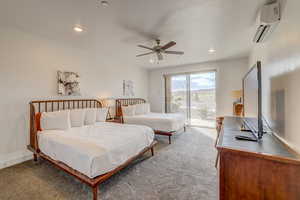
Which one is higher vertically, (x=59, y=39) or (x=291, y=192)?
(x=59, y=39)

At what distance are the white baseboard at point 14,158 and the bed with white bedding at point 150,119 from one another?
2.46 m

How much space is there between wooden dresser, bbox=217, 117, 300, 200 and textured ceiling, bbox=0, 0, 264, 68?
2053 millimetres

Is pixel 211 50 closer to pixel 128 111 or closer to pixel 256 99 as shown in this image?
pixel 256 99

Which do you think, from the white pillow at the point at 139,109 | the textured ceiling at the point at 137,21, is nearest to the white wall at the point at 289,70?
the textured ceiling at the point at 137,21

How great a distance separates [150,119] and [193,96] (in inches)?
Result: 113

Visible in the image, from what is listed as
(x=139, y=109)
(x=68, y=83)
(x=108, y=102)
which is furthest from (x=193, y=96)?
(x=68, y=83)

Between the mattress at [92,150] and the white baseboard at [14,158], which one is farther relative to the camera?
the white baseboard at [14,158]

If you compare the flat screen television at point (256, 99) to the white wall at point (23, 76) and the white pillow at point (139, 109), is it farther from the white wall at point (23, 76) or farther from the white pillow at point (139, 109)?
the white wall at point (23, 76)

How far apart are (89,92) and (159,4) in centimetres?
302

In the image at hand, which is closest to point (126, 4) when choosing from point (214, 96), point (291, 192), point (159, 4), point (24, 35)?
point (159, 4)

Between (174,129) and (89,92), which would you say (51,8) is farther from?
(174,129)

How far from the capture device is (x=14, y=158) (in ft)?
8.64

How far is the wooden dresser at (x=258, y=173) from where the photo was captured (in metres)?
0.98

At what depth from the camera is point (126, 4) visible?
1.97m
